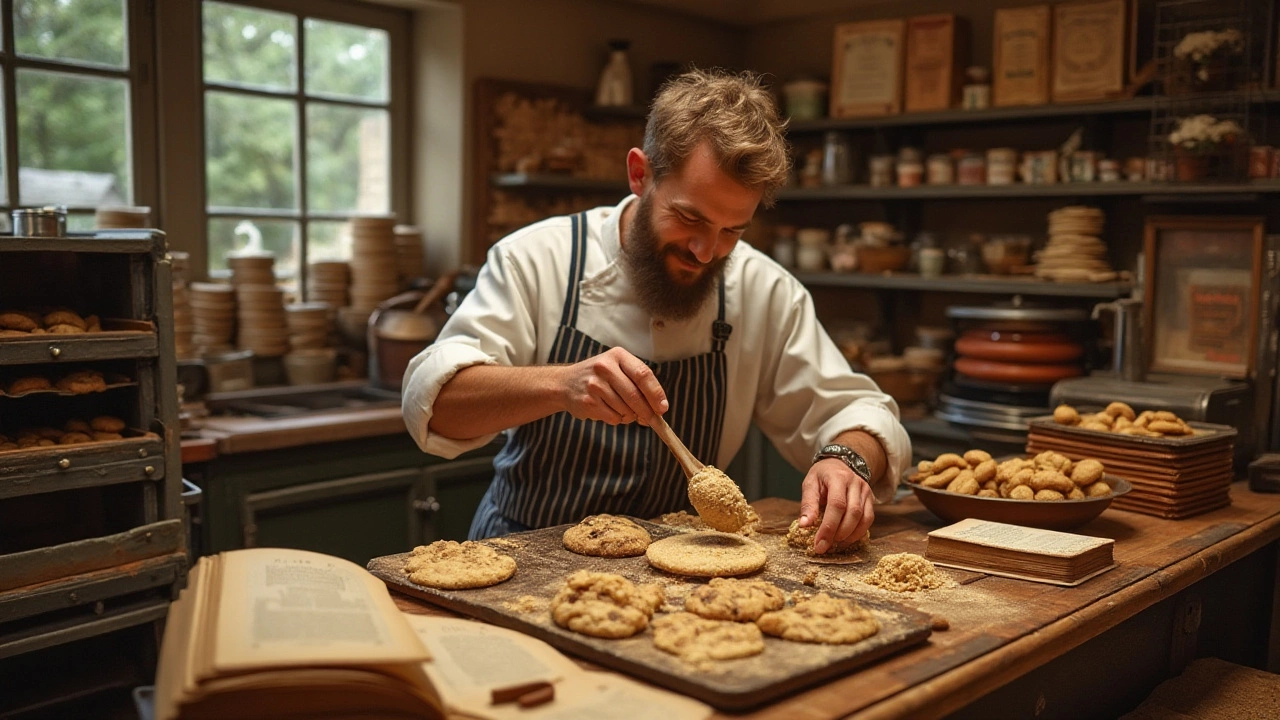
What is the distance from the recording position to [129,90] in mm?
3875

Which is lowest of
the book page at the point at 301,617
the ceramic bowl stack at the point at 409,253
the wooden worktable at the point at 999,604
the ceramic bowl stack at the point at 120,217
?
the wooden worktable at the point at 999,604

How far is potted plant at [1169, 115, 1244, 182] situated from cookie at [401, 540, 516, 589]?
284cm

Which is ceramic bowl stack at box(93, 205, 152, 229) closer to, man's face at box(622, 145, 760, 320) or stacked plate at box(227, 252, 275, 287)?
stacked plate at box(227, 252, 275, 287)

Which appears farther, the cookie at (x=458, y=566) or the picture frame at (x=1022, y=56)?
the picture frame at (x=1022, y=56)

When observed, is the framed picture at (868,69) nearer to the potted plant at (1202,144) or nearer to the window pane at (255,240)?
the potted plant at (1202,144)

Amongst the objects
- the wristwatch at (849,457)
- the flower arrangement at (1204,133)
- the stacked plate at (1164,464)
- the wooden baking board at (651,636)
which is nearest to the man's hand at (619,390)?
the wooden baking board at (651,636)

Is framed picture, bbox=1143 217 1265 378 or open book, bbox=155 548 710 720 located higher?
framed picture, bbox=1143 217 1265 378

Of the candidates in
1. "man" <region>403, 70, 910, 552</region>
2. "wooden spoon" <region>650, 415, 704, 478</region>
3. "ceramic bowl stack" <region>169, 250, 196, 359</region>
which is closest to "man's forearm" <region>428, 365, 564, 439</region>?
"man" <region>403, 70, 910, 552</region>

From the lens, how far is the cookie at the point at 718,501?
189 centimetres

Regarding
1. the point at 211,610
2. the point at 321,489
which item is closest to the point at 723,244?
the point at 211,610

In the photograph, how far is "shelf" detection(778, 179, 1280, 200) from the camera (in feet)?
11.4

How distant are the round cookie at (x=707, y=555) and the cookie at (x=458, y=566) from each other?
249 millimetres

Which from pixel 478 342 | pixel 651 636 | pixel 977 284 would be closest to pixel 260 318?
pixel 478 342

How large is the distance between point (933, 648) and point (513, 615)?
59 centimetres
